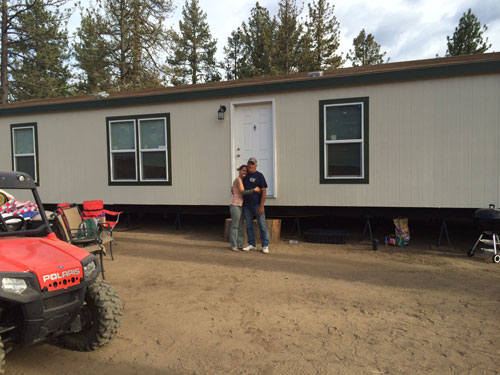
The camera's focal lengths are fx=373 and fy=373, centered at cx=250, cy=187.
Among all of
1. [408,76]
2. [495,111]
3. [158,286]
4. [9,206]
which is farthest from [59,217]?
[495,111]

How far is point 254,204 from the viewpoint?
6.33 meters

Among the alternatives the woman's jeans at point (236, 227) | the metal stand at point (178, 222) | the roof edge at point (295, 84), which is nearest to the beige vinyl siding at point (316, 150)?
the roof edge at point (295, 84)

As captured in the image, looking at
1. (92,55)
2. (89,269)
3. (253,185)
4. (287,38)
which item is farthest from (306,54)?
(89,269)

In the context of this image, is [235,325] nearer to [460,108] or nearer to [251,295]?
[251,295]

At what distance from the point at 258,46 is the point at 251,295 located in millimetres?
21288

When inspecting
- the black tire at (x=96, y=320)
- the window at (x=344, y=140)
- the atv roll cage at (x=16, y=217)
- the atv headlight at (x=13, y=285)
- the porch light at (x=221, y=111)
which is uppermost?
the porch light at (x=221, y=111)

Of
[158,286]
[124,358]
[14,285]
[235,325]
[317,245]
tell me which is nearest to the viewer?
[14,285]

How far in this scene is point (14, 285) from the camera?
222 cm

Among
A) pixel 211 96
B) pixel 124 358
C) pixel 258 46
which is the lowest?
pixel 124 358

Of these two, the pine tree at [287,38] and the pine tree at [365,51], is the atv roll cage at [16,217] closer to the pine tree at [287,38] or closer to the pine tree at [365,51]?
the pine tree at [287,38]

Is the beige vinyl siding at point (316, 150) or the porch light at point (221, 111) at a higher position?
the porch light at point (221, 111)

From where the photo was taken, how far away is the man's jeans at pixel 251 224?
6223 mm

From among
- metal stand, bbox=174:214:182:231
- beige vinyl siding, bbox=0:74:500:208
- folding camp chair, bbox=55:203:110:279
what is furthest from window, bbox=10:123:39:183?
folding camp chair, bbox=55:203:110:279

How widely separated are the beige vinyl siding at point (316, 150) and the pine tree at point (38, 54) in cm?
1122
